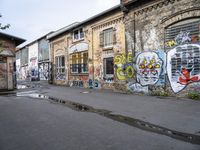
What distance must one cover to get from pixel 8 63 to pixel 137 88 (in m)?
12.6

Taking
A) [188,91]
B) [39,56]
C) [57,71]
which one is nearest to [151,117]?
[188,91]

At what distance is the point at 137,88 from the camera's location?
1353cm

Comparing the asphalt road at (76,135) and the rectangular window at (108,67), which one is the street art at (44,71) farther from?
the asphalt road at (76,135)

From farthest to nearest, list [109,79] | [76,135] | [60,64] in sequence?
[60,64]
[109,79]
[76,135]

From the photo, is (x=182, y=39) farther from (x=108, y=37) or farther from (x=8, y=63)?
(x=8, y=63)

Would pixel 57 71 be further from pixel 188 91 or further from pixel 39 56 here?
pixel 188 91

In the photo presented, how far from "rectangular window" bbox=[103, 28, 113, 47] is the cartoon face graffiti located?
3487mm

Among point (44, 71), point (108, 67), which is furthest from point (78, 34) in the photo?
point (44, 71)

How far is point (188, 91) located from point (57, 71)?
1673cm

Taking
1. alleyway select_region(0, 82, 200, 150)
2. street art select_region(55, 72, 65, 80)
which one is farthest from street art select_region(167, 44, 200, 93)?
street art select_region(55, 72, 65, 80)

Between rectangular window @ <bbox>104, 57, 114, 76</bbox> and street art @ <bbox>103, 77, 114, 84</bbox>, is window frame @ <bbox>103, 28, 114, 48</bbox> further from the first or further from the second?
street art @ <bbox>103, 77, 114, 84</bbox>

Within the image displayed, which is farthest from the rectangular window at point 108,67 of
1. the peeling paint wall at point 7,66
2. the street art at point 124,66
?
the peeling paint wall at point 7,66

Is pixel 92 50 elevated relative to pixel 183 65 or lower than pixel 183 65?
elevated

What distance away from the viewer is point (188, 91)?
10.6 metres
